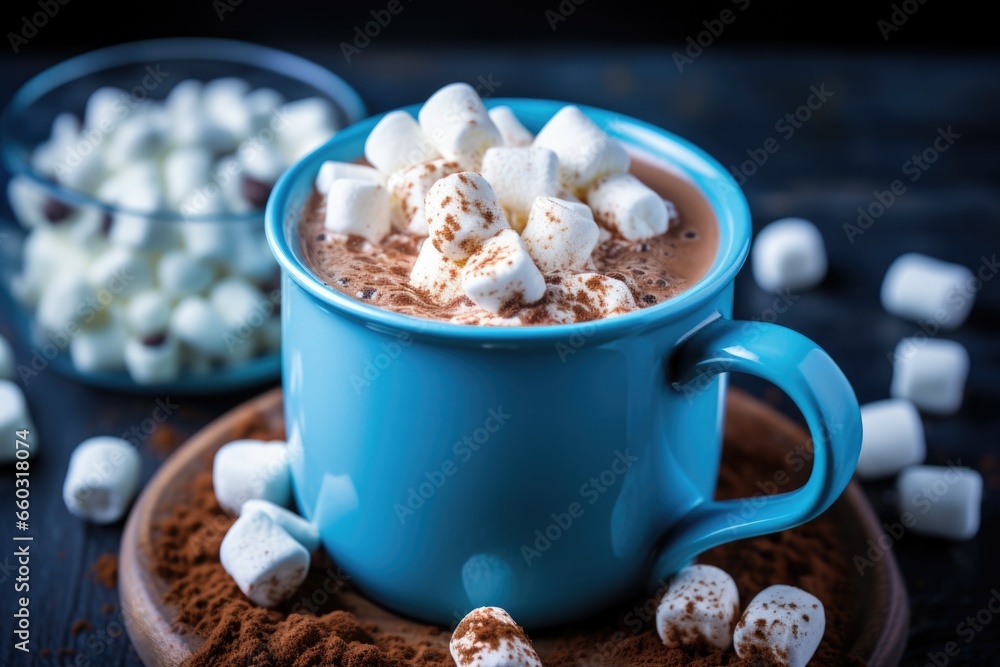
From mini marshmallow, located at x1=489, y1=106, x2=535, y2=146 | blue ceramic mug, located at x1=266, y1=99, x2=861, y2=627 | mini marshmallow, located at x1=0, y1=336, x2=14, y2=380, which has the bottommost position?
mini marshmallow, located at x1=0, y1=336, x2=14, y2=380

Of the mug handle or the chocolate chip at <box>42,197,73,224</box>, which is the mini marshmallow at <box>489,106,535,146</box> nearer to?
the mug handle

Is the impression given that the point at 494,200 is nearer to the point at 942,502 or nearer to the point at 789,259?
the point at 942,502

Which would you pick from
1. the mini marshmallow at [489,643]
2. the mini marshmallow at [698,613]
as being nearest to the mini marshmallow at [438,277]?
the mini marshmallow at [489,643]

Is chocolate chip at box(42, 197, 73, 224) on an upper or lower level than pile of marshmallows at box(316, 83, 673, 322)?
lower

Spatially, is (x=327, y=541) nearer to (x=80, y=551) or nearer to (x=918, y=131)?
(x=80, y=551)

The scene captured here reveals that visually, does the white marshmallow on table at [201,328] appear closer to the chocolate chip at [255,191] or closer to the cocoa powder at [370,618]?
the chocolate chip at [255,191]

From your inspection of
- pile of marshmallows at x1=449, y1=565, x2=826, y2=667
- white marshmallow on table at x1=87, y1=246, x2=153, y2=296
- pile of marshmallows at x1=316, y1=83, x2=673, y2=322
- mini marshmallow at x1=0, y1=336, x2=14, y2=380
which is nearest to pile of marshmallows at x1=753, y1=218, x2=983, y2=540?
pile of marshmallows at x1=449, y1=565, x2=826, y2=667

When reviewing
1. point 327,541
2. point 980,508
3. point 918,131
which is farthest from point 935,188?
point 327,541
